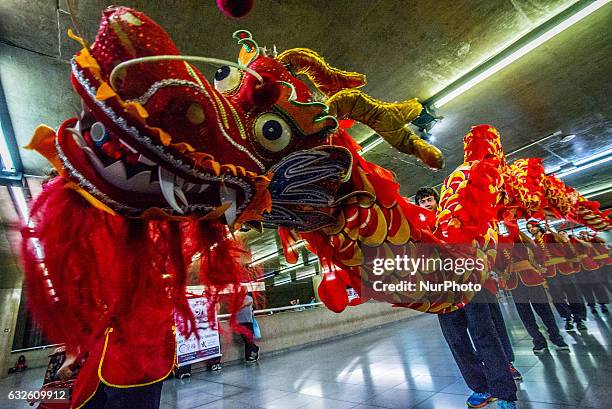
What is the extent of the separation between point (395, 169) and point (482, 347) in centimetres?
538

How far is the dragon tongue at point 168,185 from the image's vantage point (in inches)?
21.5

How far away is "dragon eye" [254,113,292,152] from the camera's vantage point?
71 centimetres

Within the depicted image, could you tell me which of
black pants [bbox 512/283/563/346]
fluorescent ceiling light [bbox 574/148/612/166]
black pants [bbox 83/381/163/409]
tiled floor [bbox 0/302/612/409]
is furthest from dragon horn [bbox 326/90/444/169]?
fluorescent ceiling light [bbox 574/148/612/166]

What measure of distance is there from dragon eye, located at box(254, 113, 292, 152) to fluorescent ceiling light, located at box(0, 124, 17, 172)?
15.2ft

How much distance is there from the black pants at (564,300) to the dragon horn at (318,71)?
5.58 meters

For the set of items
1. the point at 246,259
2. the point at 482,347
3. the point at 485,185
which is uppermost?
the point at 485,185

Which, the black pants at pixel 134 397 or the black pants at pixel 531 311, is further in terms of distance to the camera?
the black pants at pixel 531 311

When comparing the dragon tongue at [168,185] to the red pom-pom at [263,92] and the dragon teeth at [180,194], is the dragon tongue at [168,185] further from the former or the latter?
the red pom-pom at [263,92]

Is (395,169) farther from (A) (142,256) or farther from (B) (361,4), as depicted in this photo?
(A) (142,256)

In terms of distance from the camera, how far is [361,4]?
2.95 metres

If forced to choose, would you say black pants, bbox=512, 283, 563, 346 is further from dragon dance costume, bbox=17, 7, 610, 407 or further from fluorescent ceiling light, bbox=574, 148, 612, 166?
fluorescent ceiling light, bbox=574, 148, 612, 166

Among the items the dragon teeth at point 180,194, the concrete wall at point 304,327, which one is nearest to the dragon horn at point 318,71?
the dragon teeth at point 180,194

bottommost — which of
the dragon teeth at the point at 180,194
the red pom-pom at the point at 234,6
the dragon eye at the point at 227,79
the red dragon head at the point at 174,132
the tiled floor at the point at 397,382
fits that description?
the tiled floor at the point at 397,382

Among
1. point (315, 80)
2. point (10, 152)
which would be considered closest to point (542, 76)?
point (315, 80)
